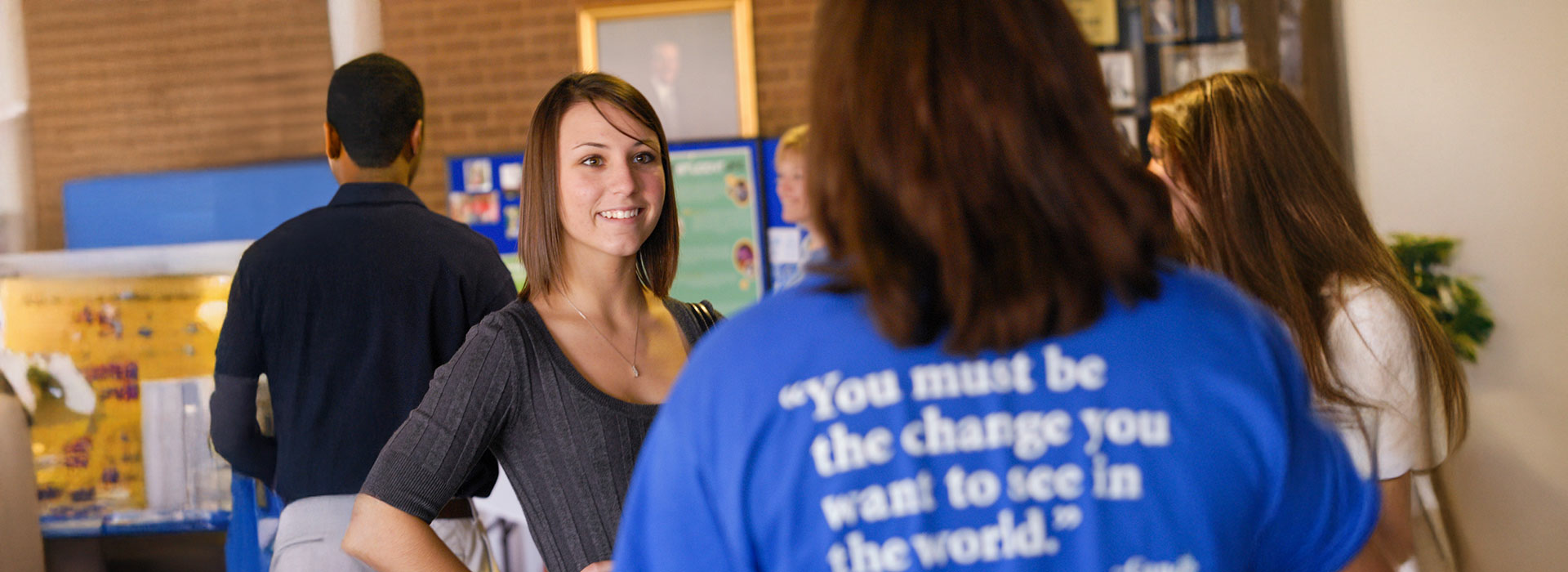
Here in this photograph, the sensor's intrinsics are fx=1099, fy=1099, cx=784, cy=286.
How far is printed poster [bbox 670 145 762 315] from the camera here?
4.94m

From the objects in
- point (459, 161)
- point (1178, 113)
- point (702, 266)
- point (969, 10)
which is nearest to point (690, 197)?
point (702, 266)

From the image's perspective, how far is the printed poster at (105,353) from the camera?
2941 millimetres

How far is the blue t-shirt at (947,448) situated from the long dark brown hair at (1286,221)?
1.05 m

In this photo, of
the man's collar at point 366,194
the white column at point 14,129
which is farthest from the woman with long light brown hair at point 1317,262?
the white column at point 14,129

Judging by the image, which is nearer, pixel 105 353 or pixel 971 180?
pixel 971 180

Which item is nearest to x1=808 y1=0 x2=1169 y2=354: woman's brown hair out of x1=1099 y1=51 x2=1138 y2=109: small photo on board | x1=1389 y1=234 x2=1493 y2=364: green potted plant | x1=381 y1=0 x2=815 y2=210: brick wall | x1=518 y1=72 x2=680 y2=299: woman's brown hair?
x1=518 y1=72 x2=680 y2=299: woman's brown hair

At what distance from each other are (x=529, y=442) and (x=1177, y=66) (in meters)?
3.40

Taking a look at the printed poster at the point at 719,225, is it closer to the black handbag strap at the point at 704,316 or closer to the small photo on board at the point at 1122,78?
the small photo on board at the point at 1122,78

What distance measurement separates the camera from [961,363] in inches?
30.3

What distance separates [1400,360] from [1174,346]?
1143mm

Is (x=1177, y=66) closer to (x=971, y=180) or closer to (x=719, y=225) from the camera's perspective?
(x=719, y=225)

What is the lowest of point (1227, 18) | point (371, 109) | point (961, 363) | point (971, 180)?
point (961, 363)

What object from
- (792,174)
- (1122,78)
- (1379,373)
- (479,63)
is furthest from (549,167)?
(479,63)

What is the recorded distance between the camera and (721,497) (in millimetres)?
778
